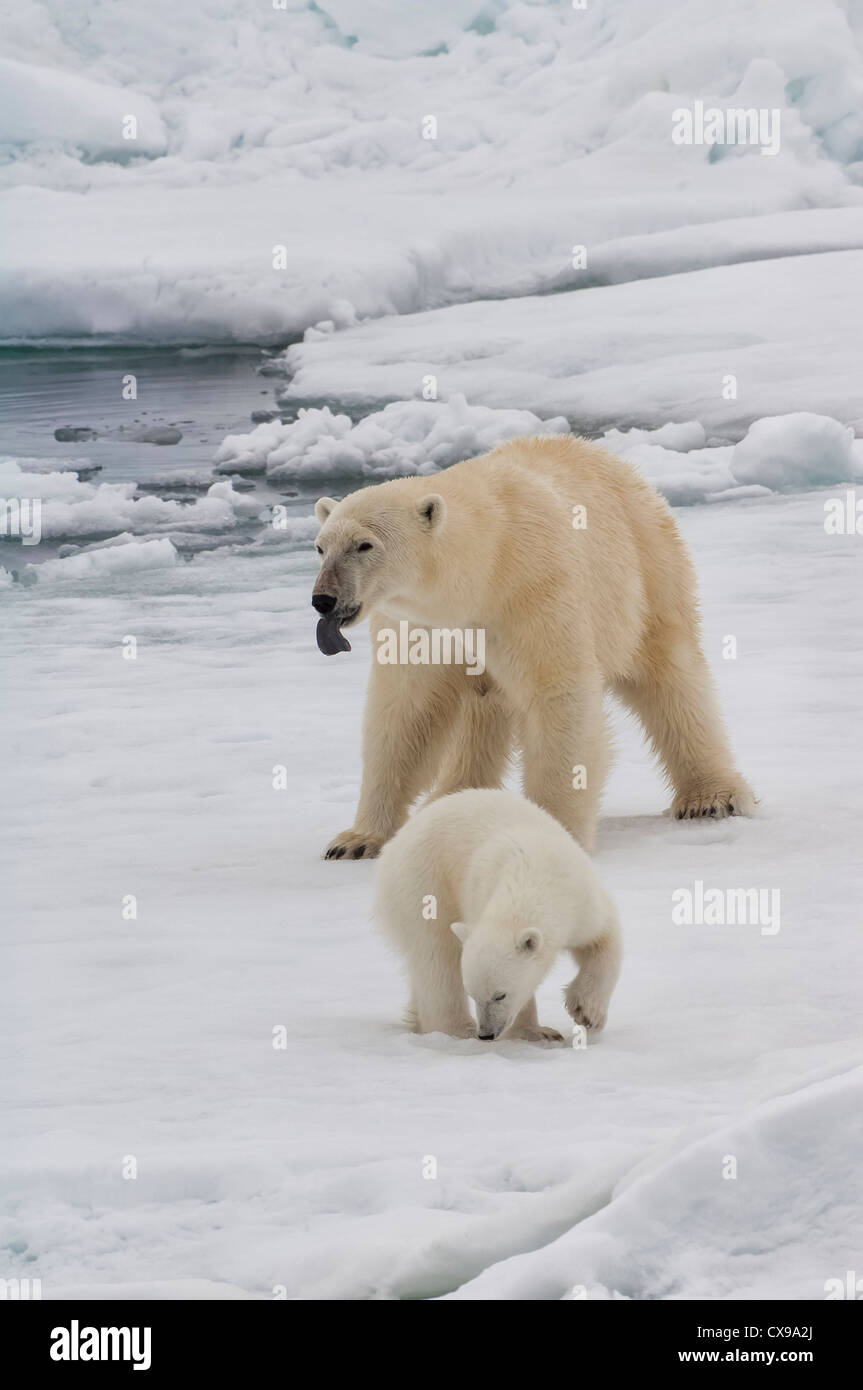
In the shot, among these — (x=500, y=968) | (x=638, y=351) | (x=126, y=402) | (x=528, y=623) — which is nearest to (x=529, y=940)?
(x=500, y=968)

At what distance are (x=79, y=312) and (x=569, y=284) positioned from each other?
121 inches

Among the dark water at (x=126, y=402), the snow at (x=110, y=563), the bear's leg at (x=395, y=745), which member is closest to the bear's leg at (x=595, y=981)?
the bear's leg at (x=395, y=745)

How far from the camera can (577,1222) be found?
221 centimetres

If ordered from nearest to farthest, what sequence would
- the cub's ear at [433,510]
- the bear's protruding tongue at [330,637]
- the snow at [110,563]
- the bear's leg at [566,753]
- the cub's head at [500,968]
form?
1. the cub's head at [500,968]
2. the bear's protruding tongue at [330,637]
3. the cub's ear at [433,510]
4. the bear's leg at [566,753]
5. the snow at [110,563]

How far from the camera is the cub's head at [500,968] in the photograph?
2645 mm

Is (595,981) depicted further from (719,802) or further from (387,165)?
(387,165)

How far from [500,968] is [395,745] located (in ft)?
5.44

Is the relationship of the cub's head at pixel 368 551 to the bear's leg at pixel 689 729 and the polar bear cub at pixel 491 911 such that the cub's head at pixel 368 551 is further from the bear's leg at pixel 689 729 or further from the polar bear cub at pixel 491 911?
the bear's leg at pixel 689 729

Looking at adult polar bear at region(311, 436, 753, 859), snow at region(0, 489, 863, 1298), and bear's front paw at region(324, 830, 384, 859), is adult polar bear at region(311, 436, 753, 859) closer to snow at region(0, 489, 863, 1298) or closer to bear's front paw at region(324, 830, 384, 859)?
bear's front paw at region(324, 830, 384, 859)

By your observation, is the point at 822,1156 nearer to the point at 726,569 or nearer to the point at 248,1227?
the point at 248,1227

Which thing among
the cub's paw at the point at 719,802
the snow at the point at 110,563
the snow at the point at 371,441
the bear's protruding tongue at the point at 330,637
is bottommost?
the cub's paw at the point at 719,802

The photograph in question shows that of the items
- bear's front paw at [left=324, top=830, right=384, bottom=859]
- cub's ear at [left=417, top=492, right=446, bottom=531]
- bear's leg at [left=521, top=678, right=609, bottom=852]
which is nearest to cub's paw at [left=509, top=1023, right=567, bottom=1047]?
bear's leg at [left=521, top=678, right=609, bottom=852]

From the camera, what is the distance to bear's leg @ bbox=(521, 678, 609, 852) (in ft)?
12.9

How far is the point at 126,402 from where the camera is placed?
970cm
